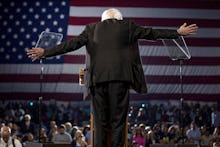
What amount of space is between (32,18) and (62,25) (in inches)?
30.1

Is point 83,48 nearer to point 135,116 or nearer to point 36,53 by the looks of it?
point 135,116

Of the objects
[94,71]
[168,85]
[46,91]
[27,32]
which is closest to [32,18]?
[27,32]

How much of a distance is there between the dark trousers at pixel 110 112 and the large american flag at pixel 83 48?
9175 millimetres

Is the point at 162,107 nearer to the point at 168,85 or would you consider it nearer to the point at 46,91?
the point at 168,85

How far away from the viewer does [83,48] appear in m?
12.3

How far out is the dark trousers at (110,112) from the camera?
9.94ft

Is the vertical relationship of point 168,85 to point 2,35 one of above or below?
below

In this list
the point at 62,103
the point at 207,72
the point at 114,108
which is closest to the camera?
the point at 114,108

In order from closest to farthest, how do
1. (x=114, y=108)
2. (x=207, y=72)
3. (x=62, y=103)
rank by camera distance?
(x=114, y=108) → (x=207, y=72) → (x=62, y=103)

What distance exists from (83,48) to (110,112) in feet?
30.5

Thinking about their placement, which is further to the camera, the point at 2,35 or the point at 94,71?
the point at 2,35

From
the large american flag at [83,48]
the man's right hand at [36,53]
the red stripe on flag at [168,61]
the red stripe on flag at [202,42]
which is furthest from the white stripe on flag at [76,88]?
the man's right hand at [36,53]

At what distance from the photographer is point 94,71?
3.10 meters

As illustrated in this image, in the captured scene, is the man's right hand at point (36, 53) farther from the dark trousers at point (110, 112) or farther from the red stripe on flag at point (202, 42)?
the red stripe on flag at point (202, 42)
